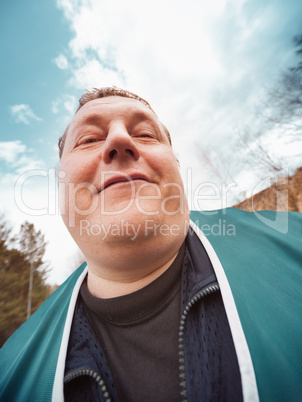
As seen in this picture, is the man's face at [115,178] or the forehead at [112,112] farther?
the forehead at [112,112]

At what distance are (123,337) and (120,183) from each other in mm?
914

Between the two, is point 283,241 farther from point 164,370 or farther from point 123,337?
point 123,337

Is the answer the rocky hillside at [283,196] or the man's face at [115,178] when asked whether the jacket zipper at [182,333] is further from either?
the rocky hillside at [283,196]

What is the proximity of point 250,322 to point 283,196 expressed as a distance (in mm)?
8389

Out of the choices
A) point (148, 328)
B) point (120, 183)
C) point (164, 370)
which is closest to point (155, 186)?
point (120, 183)

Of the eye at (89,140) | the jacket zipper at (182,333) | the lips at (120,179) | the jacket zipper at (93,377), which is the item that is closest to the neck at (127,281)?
the jacket zipper at (182,333)

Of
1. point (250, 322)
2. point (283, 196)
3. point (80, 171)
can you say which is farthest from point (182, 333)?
point (283, 196)

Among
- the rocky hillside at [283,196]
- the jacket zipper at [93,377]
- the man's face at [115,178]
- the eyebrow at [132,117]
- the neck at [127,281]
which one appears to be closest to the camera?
the jacket zipper at [93,377]

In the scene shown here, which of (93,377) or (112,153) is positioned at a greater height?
(112,153)

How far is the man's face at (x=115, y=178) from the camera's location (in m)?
0.88

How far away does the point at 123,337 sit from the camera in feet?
3.10

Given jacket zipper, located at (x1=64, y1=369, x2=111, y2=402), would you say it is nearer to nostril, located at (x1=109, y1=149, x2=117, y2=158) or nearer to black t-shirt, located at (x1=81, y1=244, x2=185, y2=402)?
black t-shirt, located at (x1=81, y1=244, x2=185, y2=402)

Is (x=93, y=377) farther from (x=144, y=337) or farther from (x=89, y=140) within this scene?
(x=89, y=140)

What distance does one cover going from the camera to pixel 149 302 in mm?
944
